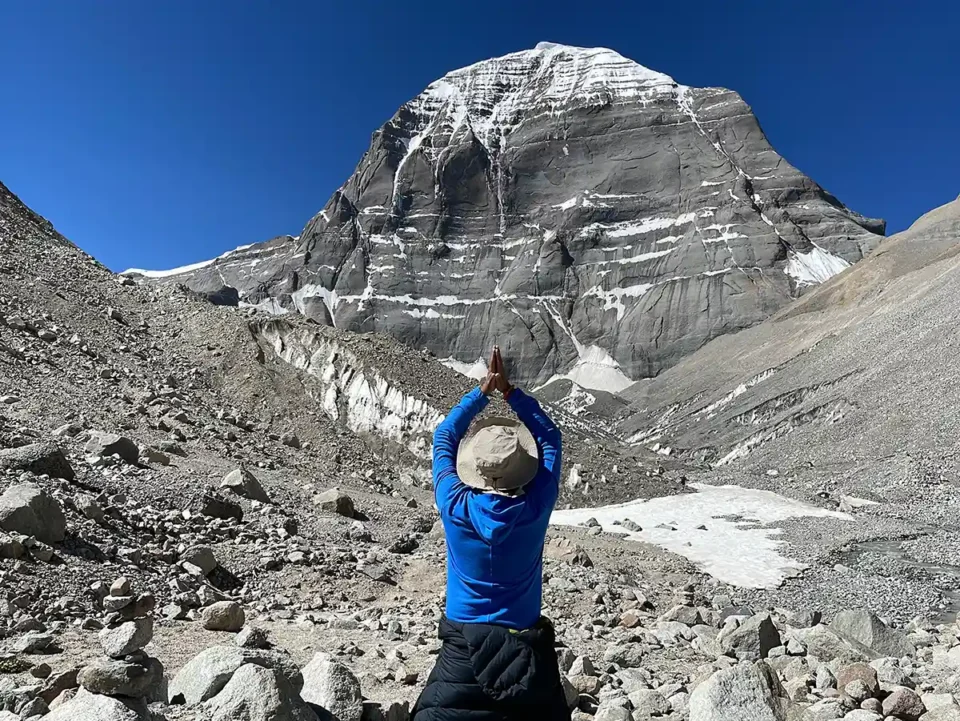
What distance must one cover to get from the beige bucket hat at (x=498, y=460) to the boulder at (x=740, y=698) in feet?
7.67

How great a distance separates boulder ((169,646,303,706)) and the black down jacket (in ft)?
3.34

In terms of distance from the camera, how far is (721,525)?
19203 millimetres

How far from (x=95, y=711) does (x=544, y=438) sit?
2.28 m

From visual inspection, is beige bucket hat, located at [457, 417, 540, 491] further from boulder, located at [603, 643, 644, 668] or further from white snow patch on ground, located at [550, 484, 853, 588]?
white snow patch on ground, located at [550, 484, 853, 588]

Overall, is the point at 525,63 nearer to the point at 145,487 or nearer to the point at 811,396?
the point at 811,396

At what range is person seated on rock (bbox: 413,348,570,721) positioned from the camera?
114 inches

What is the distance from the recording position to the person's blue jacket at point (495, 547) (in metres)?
2.88

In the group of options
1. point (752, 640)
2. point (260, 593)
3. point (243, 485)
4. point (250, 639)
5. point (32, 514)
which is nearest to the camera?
point (250, 639)

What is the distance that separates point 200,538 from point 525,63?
569ft

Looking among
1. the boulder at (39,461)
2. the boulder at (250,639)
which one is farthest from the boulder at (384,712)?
the boulder at (39,461)

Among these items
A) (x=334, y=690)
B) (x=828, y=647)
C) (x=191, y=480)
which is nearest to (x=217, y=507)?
(x=191, y=480)

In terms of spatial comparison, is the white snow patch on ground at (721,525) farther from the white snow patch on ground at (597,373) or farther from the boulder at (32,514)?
the white snow patch on ground at (597,373)

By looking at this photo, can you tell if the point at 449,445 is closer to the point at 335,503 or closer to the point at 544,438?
the point at 544,438

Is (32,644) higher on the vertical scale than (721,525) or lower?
lower
